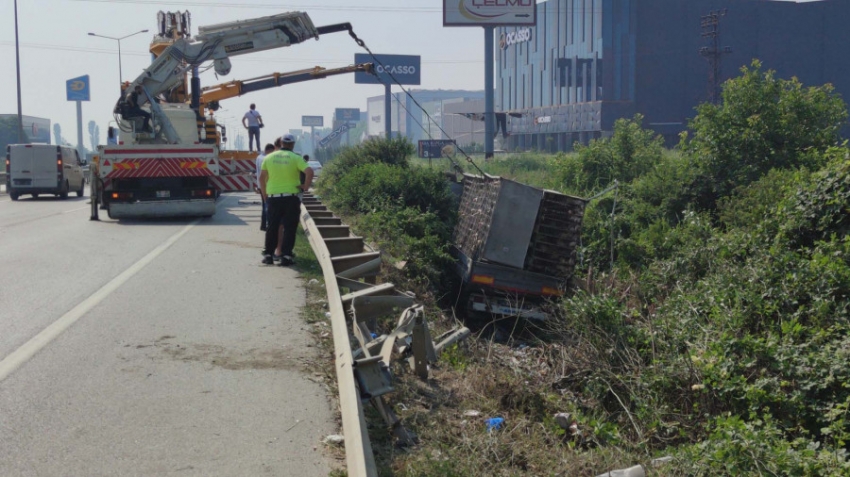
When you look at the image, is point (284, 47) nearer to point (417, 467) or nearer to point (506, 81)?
point (417, 467)

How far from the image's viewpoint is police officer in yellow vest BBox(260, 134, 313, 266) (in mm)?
12078

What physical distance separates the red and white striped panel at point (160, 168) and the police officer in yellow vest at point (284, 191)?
7.98 meters

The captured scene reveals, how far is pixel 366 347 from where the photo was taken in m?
6.21

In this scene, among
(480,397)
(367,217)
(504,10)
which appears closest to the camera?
(480,397)

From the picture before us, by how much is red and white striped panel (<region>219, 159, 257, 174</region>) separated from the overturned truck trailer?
30.5 feet

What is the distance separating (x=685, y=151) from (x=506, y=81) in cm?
7420

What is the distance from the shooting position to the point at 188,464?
477 centimetres

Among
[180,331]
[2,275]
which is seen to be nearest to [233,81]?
[2,275]

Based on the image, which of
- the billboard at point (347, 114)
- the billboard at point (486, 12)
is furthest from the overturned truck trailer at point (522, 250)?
the billboard at point (347, 114)

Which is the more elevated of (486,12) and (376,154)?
(486,12)

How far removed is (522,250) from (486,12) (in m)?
36.3

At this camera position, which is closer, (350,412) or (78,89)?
(350,412)

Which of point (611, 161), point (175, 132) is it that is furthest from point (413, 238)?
point (611, 161)

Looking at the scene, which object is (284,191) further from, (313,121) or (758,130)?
(313,121)
